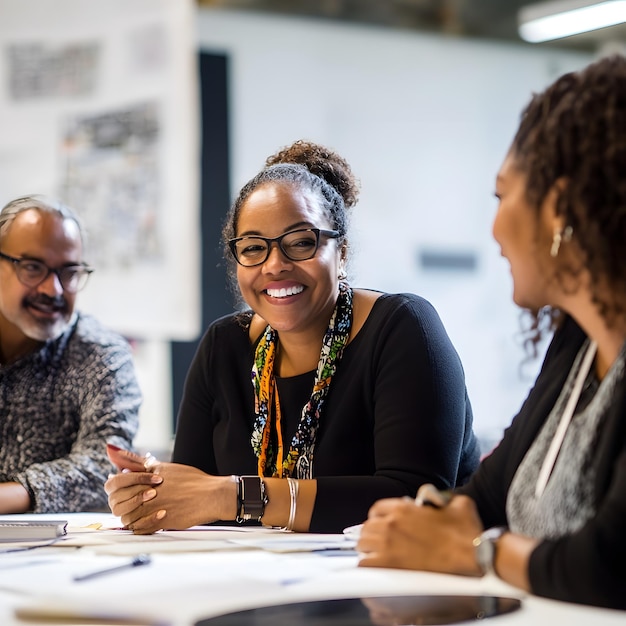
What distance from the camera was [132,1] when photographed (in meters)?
3.78

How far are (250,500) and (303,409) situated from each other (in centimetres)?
37

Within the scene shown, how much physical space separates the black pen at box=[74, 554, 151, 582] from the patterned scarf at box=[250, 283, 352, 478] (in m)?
0.67

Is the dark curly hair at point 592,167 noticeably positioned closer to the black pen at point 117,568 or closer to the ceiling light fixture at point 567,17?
the black pen at point 117,568

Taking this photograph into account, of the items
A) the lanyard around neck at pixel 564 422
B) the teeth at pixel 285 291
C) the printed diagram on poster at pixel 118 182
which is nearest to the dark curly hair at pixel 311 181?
the teeth at pixel 285 291

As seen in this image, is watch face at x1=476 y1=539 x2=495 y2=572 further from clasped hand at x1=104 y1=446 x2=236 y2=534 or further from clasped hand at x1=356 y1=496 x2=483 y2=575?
clasped hand at x1=104 y1=446 x2=236 y2=534

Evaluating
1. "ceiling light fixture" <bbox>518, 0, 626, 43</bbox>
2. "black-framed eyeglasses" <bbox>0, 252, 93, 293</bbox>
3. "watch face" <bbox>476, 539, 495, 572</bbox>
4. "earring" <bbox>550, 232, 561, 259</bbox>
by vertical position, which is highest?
"ceiling light fixture" <bbox>518, 0, 626, 43</bbox>

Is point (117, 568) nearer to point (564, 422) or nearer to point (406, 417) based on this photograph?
point (564, 422)

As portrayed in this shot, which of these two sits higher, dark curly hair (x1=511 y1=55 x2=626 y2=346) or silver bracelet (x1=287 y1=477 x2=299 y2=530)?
dark curly hair (x1=511 y1=55 x2=626 y2=346)

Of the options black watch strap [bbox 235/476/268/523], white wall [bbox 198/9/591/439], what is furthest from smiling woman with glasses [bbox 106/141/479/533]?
white wall [bbox 198/9/591/439]

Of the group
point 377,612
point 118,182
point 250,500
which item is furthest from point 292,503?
point 118,182

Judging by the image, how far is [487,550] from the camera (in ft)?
3.86

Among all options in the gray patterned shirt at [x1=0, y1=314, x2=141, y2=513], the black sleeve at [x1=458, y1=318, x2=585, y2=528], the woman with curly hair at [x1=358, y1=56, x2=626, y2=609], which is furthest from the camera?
the gray patterned shirt at [x1=0, y1=314, x2=141, y2=513]

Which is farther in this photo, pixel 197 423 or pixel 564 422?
pixel 197 423

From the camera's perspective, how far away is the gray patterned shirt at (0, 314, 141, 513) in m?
2.56
